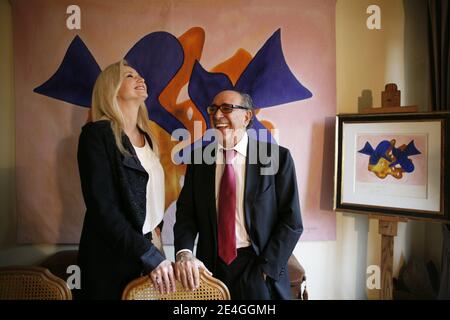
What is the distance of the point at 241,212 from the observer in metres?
1.52

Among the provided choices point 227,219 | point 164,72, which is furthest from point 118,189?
point 164,72

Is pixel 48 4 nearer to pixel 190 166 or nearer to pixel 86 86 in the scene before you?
pixel 86 86

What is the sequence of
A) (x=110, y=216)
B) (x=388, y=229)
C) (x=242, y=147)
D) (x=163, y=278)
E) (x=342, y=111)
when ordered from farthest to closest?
(x=342, y=111) < (x=388, y=229) < (x=242, y=147) < (x=110, y=216) < (x=163, y=278)

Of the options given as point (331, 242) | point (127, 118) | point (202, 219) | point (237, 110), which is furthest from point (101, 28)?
point (331, 242)

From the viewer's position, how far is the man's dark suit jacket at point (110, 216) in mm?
1432

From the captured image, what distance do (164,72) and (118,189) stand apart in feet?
2.28

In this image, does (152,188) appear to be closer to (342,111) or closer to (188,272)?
(188,272)

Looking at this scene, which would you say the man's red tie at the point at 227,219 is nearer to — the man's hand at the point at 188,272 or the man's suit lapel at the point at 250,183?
the man's suit lapel at the point at 250,183

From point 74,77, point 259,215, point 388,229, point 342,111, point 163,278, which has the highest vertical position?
point 74,77

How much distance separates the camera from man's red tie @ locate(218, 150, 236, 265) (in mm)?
1499

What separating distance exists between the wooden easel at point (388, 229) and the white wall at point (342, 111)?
4.4 inches

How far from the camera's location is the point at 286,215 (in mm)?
1494

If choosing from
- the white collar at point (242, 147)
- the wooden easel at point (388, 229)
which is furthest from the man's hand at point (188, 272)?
the wooden easel at point (388, 229)

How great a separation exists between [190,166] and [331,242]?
97cm
